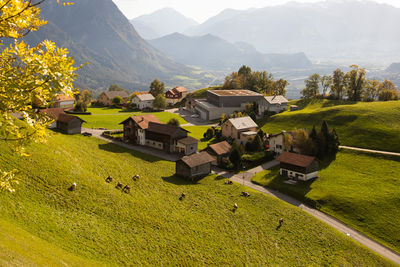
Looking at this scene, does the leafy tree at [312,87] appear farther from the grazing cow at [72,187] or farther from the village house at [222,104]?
the grazing cow at [72,187]

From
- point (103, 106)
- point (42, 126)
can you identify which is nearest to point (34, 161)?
point (42, 126)

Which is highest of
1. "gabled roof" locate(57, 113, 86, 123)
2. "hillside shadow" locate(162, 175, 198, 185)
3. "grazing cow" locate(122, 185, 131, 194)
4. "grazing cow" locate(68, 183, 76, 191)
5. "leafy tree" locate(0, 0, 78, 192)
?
"leafy tree" locate(0, 0, 78, 192)

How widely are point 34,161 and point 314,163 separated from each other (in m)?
55.8

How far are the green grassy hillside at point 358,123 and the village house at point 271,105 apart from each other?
978cm

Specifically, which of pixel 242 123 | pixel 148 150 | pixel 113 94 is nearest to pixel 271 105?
pixel 242 123

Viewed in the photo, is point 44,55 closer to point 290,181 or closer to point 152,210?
point 152,210

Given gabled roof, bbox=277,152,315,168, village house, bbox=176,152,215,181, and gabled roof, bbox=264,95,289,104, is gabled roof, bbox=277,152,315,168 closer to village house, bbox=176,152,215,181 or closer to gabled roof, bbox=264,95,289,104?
village house, bbox=176,152,215,181

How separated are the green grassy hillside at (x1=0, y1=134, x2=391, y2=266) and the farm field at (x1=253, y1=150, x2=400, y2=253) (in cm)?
679

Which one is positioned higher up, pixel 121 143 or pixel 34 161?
pixel 34 161

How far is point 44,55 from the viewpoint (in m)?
10.1

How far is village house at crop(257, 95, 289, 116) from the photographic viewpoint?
122562 millimetres

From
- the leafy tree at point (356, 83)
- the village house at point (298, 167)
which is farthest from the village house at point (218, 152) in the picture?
the leafy tree at point (356, 83)

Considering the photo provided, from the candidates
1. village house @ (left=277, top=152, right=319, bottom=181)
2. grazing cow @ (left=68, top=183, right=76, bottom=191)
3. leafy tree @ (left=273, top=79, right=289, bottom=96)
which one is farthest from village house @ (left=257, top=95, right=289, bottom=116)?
grazing cow @ (left=68, top=183, right=76, bottom=191)

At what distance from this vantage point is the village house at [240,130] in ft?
286
